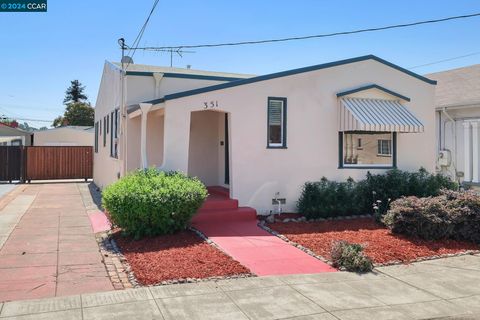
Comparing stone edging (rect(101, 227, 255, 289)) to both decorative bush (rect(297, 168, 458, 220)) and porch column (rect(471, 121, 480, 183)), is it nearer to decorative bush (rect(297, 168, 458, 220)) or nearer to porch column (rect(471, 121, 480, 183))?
decorative bush (rect(297, 168, 458, 220))

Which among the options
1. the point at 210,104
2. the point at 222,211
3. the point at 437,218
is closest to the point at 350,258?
the point at 437,218

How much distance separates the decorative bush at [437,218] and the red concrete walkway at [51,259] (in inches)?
230

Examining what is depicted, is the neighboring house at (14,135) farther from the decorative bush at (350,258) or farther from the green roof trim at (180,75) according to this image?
the decorative bush at (350,258)

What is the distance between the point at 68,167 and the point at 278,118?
58.1 ft

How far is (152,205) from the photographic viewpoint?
8453mm

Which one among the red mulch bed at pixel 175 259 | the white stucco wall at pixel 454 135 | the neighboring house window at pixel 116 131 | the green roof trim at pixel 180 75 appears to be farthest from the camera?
the white stucco wall at pixel 454 135

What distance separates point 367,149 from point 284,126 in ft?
8.55

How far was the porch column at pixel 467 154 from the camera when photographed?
16016 mm

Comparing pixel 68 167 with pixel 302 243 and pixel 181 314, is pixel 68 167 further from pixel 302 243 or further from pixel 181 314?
pixel 181 314

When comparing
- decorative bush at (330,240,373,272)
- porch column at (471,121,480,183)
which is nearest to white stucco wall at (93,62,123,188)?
decorative bush at (330,240,373,272)

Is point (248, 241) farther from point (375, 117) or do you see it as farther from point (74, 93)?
point (74, 93)

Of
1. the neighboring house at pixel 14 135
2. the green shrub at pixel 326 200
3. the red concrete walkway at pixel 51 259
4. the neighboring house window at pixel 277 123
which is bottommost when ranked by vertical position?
the red concrete walkway at pixel 51 259

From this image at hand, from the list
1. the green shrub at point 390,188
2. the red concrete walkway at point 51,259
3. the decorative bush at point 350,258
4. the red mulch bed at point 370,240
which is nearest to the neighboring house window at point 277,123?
the red mulch bed at point 370,240

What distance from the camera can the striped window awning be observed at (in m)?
11.3
